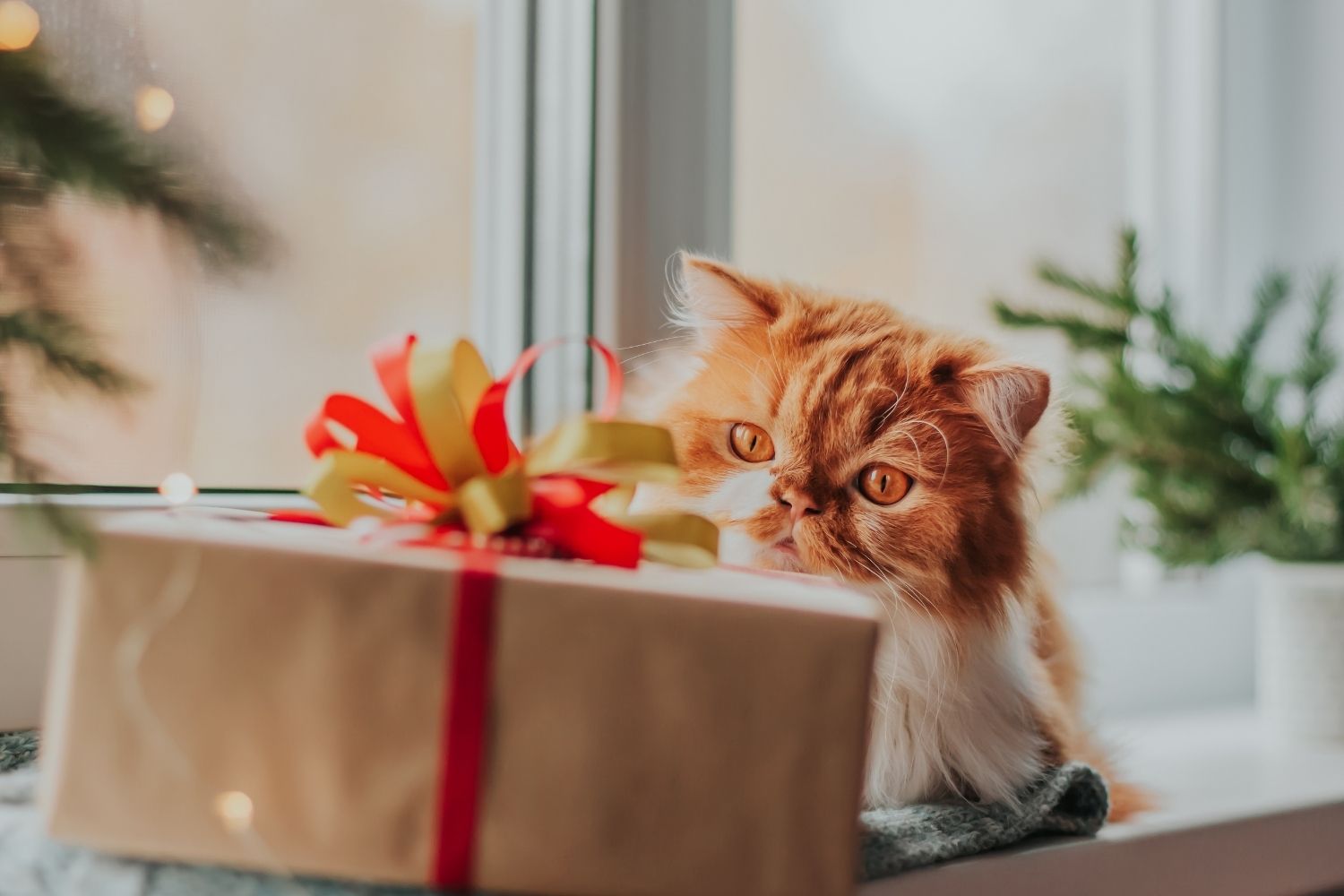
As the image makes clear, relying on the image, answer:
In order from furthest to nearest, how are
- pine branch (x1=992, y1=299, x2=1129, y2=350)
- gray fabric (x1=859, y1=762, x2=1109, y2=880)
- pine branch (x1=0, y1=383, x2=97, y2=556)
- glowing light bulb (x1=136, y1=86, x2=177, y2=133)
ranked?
pine branch (x1=992, y1=299, x2=1129, y2=350) → glowing light bulb (x1=136, y1=86, x2=177, y2=133) → gray fabric (x1=859, y1=762, x2=1109, y2=880) → pine branch (x1=0, y1=383, x2=97, y2=556)

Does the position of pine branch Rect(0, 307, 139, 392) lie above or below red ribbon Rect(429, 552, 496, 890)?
above

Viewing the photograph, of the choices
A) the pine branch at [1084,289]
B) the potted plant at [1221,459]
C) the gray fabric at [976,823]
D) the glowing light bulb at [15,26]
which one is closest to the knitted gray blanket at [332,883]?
the gray fabric at [976,823]

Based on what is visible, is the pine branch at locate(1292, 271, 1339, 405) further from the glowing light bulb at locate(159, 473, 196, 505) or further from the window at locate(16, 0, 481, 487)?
the glowing light bulb at locate(159, 473, 196, 505)

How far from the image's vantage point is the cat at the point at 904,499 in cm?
56

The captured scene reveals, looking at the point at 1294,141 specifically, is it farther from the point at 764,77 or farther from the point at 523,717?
the point at 523,717

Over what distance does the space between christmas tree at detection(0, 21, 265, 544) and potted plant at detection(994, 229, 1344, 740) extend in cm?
83

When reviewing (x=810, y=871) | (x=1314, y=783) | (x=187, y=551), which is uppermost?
(x=187, y=551)

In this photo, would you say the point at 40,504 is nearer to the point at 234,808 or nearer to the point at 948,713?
the point at 234,808

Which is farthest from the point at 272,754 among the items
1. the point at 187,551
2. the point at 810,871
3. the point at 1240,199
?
the point at 1240,199

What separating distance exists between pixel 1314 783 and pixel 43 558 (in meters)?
0.99

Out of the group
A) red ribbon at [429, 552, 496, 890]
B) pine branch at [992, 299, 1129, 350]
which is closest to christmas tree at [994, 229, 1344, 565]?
pine branch at [992, 299, 1129, 350]

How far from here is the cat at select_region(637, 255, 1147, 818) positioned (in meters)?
0.56

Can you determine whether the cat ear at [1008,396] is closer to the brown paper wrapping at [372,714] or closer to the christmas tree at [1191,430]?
the brown paper wrapping at [372,714]

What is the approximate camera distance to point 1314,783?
89 cm
